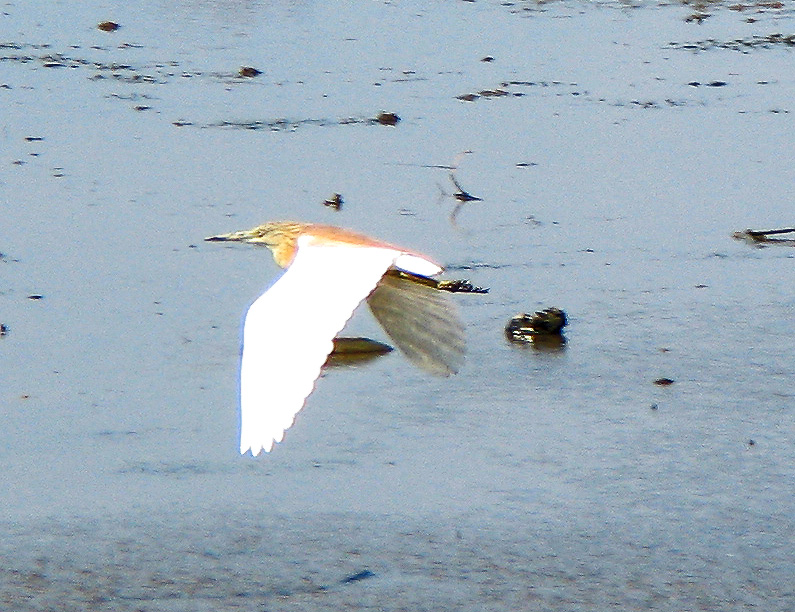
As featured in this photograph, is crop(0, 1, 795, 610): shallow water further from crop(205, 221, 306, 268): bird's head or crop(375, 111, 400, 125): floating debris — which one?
crop(205, 221, 306, 268): bird's head

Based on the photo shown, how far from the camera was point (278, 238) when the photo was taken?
501cm

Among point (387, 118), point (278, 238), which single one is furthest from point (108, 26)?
point (278, 238)

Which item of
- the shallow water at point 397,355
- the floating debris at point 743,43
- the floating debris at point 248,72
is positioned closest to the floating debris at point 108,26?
the shallow water at point 397,355

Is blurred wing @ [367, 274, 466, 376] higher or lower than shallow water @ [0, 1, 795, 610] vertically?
higher

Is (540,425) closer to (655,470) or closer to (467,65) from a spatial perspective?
(655,470)

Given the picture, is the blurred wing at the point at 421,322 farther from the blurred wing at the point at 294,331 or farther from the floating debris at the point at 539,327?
the floating debris at the point at 539,327

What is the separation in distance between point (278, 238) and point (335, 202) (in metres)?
2.37

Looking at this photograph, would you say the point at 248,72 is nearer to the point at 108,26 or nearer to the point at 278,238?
the point at 108,26

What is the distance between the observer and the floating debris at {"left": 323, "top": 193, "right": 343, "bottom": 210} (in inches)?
289

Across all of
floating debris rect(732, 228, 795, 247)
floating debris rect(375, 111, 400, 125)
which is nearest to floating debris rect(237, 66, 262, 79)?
floating debris rect(375, 111, 400, 125)

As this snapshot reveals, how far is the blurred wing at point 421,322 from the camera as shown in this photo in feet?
14.3

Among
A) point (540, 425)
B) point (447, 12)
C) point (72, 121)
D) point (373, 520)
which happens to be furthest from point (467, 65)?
point (373, 520)

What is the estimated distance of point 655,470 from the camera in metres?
5.08

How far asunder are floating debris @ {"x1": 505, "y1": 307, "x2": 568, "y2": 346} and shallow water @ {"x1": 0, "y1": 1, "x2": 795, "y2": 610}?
6cm
